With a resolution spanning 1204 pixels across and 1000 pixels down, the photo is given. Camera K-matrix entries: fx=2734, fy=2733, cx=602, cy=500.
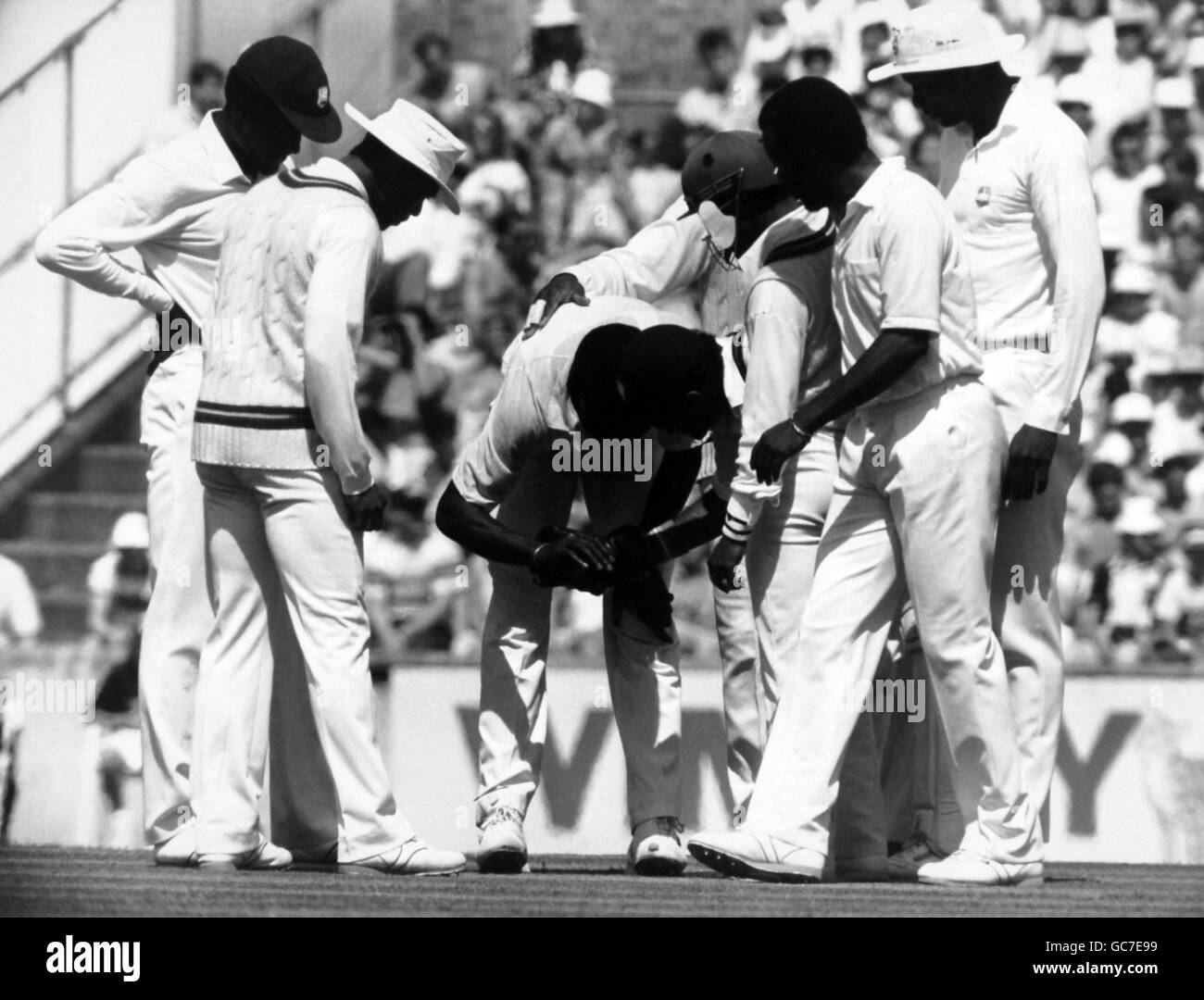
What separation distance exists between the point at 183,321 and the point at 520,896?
223cm

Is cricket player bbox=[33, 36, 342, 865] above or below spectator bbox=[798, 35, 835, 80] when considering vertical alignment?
below

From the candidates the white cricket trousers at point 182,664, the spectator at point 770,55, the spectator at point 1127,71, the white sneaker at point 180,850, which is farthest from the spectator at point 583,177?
the white sneaker at point 180,850

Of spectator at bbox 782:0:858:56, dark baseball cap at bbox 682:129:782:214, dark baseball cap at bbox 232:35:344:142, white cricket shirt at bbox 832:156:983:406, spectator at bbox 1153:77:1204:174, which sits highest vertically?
spectator at bbox 782:0:858:56

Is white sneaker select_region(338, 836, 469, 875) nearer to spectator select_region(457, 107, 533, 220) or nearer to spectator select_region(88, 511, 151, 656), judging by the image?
spectator select_region(88, 511, 151, 656)

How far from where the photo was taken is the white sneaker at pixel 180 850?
7500mm

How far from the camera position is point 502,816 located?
7.51 m

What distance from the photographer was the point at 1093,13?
14.5 meters

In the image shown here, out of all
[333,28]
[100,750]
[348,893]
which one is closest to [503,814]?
[348,893]

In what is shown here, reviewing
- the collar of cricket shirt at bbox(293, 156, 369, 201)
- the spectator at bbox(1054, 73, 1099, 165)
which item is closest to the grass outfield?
the collar of cricket shirt at bbox(293, 156, 369, 201)

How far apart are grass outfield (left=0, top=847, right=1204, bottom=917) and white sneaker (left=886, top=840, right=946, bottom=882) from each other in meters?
0.27

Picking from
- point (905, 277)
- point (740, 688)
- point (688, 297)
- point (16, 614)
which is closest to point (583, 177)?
point (688, 297)

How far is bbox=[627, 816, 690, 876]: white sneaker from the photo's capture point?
7461 millimetres

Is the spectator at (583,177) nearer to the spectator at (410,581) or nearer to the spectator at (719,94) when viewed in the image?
the spectator at (719,94)
